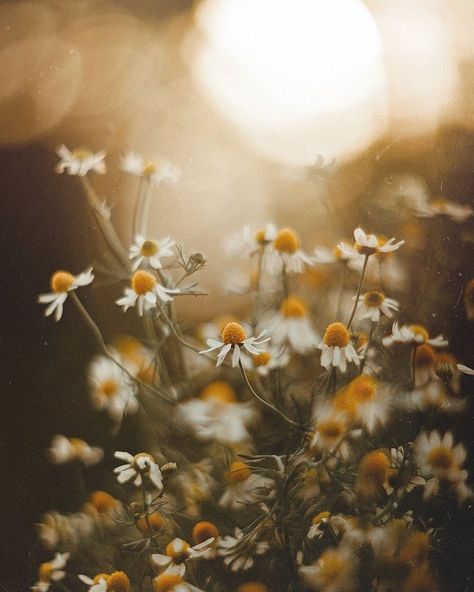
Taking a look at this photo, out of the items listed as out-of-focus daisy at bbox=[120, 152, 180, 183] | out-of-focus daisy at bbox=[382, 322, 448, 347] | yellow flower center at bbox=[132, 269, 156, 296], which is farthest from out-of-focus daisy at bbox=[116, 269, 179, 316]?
out-of-focus daisy at bbox=[382, 322, 448, 347]

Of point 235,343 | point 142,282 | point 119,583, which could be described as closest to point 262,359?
point 235,343

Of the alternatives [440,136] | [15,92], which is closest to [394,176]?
[440,136]

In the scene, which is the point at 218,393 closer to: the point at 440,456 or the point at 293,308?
the point at 293,308

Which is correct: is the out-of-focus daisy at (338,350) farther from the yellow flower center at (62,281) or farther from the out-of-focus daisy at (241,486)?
the yellow flower center at (62,281)

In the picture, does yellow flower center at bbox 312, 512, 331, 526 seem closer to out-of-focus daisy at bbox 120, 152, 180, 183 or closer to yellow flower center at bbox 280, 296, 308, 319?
yellow flower center at bbox 280, 296, 308, 319

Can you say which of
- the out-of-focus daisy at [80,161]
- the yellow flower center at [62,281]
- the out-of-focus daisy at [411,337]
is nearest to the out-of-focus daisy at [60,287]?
the yellow flower center at [62,281]

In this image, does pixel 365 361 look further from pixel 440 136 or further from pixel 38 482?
pixel 38 482
